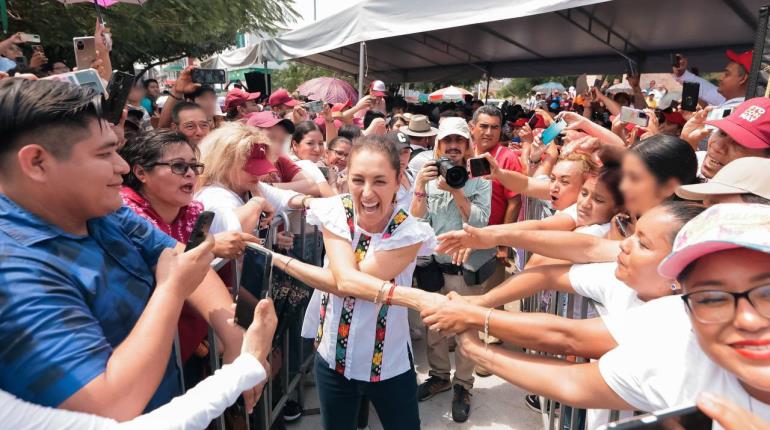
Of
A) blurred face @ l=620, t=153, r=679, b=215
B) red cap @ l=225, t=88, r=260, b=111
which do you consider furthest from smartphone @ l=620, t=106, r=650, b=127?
red cap @ l=225, t=88, r=260, b=111

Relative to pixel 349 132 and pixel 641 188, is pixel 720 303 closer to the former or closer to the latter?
pixel 641 188

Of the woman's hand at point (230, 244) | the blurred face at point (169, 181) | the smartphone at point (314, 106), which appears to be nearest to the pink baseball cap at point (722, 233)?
the woman's hand at point (230, 244)

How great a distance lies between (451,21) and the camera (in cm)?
521

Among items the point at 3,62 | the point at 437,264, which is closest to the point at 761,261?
the point at 437,264

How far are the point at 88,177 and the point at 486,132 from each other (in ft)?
10.7

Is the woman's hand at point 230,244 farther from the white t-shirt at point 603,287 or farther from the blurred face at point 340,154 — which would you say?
the blurred face at point 340,154

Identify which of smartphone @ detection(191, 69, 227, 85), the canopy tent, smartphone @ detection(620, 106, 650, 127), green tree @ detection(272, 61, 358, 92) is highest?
green tree @ detection(272, 61, 358, 92)

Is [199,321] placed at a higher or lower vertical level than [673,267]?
lower

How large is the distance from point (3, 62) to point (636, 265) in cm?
458

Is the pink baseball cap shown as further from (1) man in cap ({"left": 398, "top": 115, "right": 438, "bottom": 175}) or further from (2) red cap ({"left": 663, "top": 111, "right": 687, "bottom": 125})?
(2) red cap ({"left": 663, "top": 111, "right": 687, "bottom": 125})

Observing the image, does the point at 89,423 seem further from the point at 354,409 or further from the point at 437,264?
the point at 437,264

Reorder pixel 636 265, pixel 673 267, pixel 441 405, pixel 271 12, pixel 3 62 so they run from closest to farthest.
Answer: pixel 673 267, pixel 636 265, pixel 441 405, pixel 3 62, pixel 271 12

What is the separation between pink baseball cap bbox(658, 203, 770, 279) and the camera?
888 mm

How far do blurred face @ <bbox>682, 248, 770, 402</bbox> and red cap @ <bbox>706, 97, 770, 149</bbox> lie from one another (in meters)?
1.81
